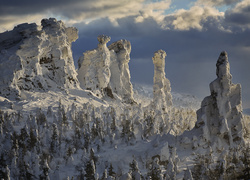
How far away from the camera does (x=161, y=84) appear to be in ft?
394

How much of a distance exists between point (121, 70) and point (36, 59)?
38.1 meters

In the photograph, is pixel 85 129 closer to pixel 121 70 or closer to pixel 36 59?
pixel 36 59

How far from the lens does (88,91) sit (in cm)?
10269

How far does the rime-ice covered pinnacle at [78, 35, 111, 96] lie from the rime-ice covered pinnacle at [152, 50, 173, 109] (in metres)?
16.0

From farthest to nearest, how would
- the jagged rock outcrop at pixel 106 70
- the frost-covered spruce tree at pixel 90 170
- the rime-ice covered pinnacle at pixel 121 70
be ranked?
the rime-ice covered pinnacle at pixel 121 70, the jagged rock outcrop at pixel 106 70, the frost-covered spruce tree at pixel 90 170

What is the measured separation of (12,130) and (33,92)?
24.4 m

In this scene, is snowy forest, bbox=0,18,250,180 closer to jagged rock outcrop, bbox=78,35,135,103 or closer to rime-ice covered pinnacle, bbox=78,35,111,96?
rime-ice covered pinnacle, bbox=78,35,111,96

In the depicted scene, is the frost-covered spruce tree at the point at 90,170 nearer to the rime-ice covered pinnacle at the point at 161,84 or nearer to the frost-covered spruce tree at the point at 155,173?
the frost-covered spruce tree at the point at 155,173

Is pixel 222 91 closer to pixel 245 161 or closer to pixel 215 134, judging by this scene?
pixel 215 134

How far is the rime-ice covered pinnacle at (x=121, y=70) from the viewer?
12125cm

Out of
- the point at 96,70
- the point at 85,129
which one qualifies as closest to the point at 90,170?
the point at 85,129

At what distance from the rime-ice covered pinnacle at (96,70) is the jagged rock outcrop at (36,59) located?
826 cm

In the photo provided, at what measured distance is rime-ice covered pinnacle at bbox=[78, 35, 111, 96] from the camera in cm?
11188

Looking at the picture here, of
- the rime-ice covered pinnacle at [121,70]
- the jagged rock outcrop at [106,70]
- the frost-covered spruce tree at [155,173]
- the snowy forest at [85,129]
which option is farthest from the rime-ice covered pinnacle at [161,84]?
the frost-covered spruce tree at [155,173]
